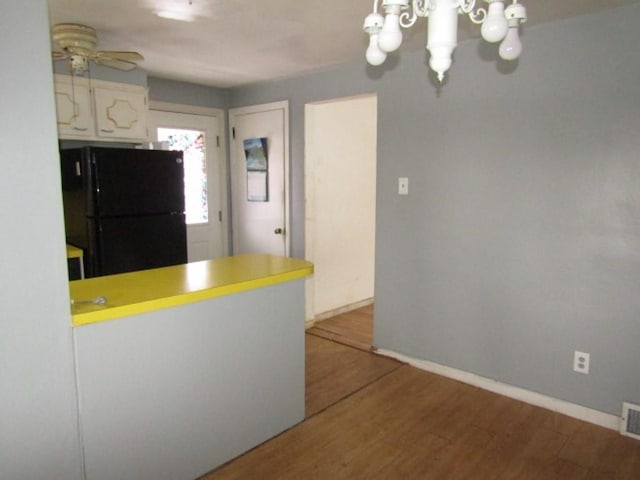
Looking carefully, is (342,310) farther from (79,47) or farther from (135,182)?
(79,47)

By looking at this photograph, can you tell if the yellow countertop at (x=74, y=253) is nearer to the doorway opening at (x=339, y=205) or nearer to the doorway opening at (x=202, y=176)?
the doorway opening at (x=202, y=176)

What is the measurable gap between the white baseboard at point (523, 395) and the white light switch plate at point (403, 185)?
1.23 metres

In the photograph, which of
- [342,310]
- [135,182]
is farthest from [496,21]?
[342,310]

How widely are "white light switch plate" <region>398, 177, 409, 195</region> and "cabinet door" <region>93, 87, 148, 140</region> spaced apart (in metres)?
1.98

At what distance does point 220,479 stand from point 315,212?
7.98 feet

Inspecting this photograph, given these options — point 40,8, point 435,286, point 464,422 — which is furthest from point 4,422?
point 435,286

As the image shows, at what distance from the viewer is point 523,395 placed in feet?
9.14

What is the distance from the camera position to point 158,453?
185 cm

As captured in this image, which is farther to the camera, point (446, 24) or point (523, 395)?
point (523, 395)

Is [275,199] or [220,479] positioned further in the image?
[275,199]

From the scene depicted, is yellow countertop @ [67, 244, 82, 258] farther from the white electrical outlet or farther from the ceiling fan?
the white electrical outlet

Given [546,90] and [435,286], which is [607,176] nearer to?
[546,90]

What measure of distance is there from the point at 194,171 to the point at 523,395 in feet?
10.9

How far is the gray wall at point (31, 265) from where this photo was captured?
1332mm
